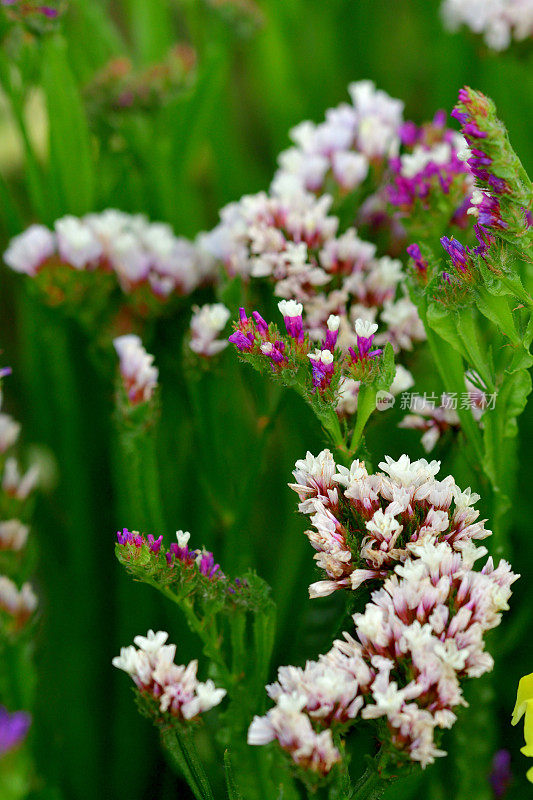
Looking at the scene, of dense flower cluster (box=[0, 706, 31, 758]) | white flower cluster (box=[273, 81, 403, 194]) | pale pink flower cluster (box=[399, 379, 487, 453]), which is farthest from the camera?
white flower cluster (box=[273, 81, 403, 194])

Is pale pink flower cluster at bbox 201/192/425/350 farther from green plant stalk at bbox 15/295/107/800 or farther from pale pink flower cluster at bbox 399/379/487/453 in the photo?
green plant stalk at bbox 15/295/107/800

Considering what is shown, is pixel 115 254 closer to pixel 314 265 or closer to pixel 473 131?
pixel 314 265

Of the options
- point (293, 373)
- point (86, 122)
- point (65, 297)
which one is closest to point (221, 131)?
point (86, 122)

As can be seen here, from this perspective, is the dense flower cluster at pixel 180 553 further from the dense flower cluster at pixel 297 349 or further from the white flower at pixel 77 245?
the white flower at pixel 77 245

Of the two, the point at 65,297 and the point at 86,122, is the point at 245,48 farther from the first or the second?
the point at 65,297

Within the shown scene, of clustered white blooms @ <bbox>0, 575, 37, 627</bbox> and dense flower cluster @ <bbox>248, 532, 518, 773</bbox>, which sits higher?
clustered white blooms @ <bbox>0, 575, 37, 627</bbox>

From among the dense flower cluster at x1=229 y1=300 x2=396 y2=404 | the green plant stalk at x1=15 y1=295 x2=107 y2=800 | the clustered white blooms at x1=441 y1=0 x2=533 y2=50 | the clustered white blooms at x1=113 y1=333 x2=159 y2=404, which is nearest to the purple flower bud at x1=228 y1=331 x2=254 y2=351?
the dense flower cluster at x1=229 y1=300 x2=396 y2=404

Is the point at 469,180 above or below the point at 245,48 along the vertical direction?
below
